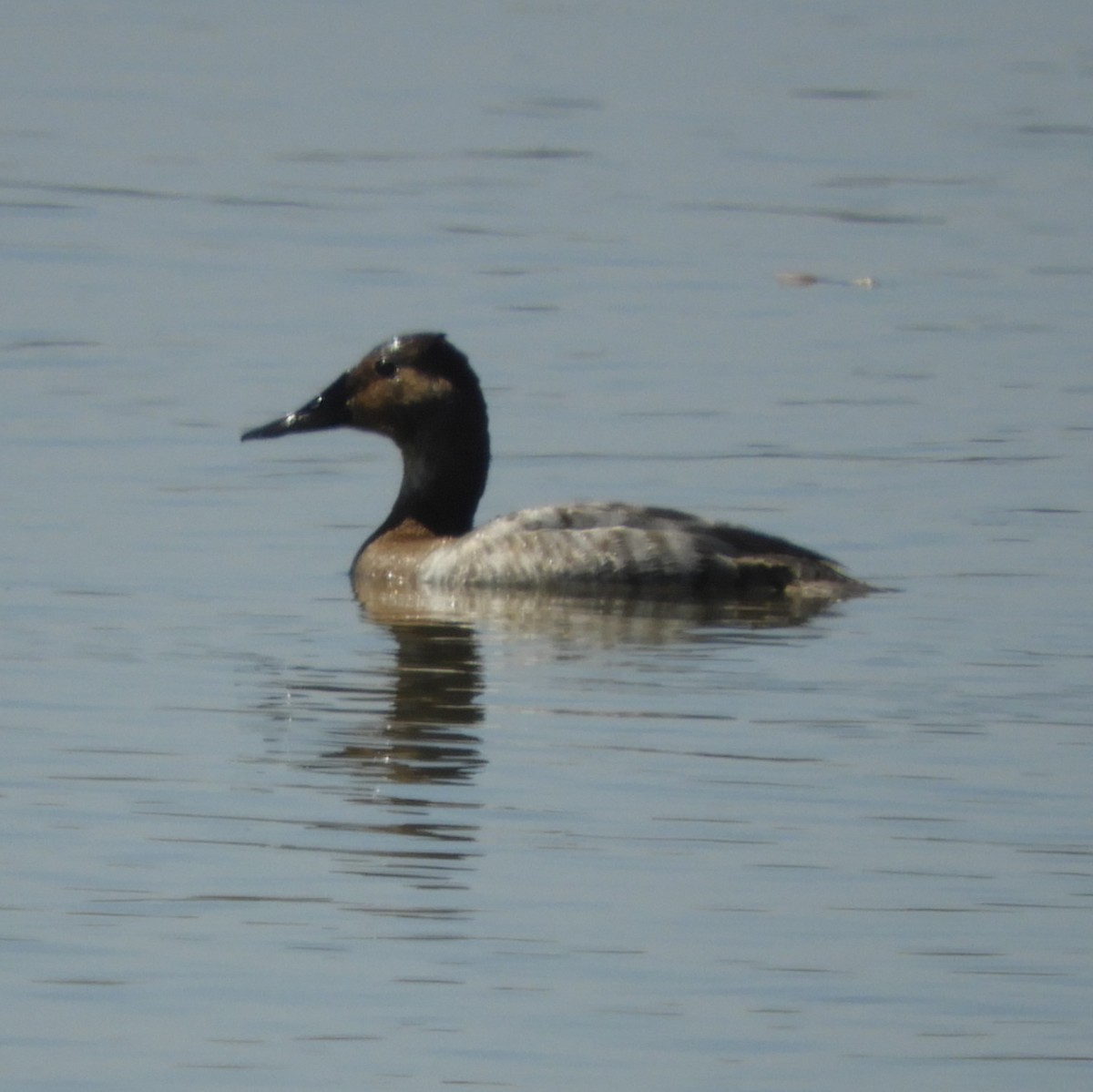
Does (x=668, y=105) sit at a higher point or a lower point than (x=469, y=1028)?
higher

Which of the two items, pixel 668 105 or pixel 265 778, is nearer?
pixel 265 778

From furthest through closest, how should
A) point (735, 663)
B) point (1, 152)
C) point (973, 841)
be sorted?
1. point (1, 152)
2. point (735, 663)
3. point (973, 841)

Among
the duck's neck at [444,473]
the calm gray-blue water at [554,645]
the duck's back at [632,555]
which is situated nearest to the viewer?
the calm gray-blue water at [554,645]

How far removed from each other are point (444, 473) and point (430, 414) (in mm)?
281

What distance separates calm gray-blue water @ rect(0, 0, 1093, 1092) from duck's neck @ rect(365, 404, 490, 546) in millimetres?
416

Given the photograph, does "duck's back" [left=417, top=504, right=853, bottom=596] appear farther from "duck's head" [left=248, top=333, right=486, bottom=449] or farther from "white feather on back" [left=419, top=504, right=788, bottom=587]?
"duck's head" [left=248, top=333, right=486, bottom=449]

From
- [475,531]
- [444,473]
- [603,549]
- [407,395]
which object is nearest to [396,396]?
[407,395]

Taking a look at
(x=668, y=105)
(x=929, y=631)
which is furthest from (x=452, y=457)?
(x=668, y=105)

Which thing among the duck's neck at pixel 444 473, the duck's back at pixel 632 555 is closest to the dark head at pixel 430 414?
the duck's neck at pixel 444 473

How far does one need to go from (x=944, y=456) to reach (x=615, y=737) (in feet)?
18.3

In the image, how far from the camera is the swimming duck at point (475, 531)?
12562mm

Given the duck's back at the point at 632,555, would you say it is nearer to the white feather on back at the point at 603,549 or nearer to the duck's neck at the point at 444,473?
the white feather on back at the point at 603,549

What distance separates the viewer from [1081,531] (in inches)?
533

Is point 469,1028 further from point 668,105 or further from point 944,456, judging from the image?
point 668,105
